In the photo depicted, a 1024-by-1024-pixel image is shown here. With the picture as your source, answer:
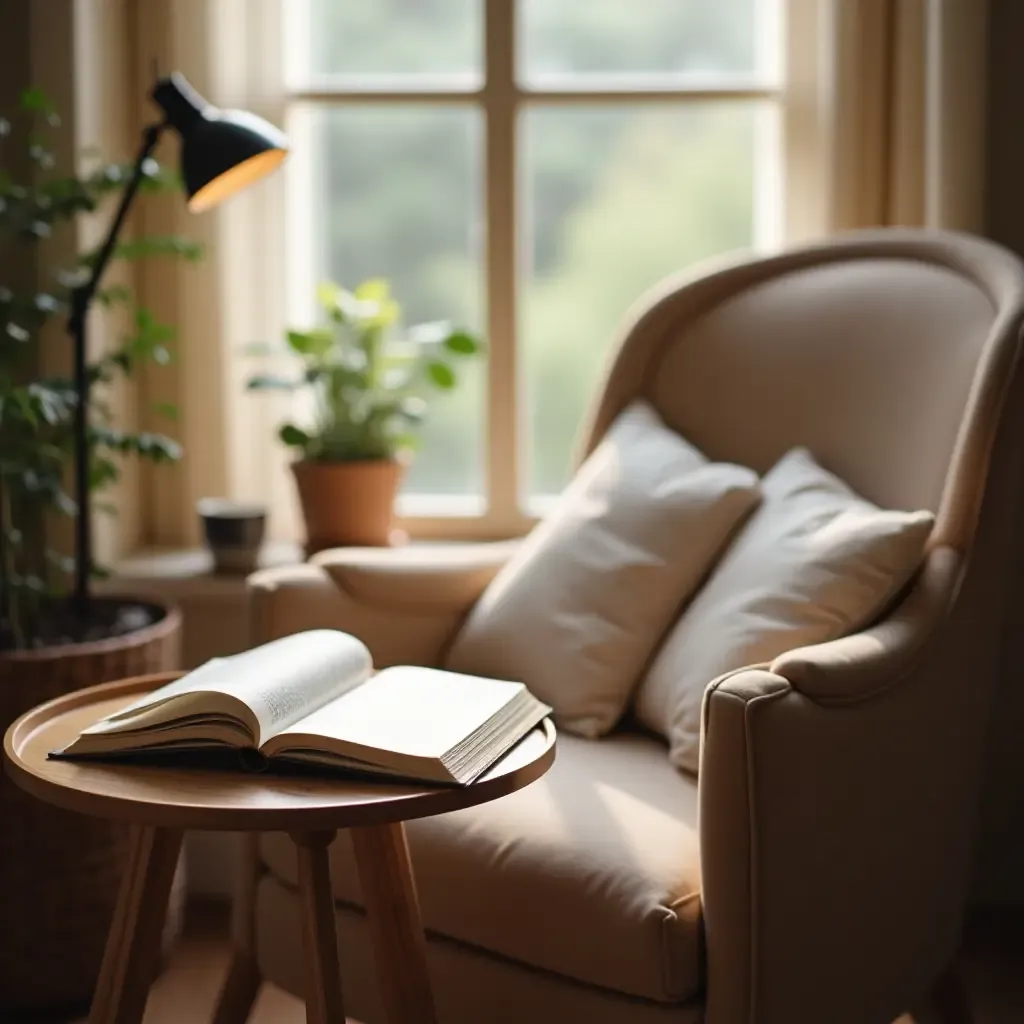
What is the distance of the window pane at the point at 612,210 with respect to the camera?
2.58 m

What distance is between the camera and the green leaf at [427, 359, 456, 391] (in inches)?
93.3

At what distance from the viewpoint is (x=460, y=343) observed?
2.35 metres

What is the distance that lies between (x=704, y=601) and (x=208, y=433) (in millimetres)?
1172

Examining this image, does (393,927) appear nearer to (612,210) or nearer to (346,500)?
(346,500)

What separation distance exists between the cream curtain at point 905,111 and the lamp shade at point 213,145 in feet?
3.37

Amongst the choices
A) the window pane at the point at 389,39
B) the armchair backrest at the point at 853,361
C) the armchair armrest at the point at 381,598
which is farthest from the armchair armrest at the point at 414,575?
the window pane at the point at 389,39

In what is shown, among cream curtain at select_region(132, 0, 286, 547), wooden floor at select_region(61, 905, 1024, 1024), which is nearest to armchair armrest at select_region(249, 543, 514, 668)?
wooden floor at select_region(61, 905, 1024, 1024)

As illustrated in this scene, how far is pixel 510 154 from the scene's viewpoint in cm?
254

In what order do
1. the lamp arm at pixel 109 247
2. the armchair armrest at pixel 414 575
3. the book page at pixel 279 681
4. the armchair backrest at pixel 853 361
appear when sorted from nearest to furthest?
the book page at pixel 279 681, the armchair backrest at pixel 853 361, the armchair armrest at pixel 414 575, the lamp arm at pixel 109 247

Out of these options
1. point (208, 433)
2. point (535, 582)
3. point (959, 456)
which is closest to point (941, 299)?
point (959, 456)

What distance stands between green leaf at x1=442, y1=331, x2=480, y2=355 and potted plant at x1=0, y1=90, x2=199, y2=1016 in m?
0.45

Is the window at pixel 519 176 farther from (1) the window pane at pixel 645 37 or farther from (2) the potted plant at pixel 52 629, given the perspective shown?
(2) the potted plant at pixel 52 629

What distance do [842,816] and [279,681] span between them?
0.61 metres

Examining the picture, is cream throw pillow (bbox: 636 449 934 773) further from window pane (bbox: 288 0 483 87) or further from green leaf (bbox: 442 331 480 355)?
window pane (bbox: 288 0 483 87)
